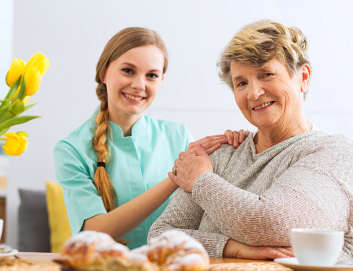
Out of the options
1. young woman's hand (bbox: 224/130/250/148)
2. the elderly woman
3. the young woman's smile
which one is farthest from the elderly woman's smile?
the young woman's smile

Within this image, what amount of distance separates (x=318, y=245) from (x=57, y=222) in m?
2.25

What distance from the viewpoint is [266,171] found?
44.9 inches

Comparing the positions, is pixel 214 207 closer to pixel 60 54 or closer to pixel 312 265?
pixel 312 265

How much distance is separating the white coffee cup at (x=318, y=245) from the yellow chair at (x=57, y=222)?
2175mm

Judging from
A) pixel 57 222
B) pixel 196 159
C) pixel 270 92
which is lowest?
pixel 57 222

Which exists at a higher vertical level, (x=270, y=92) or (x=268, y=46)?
(x=268, y=46)

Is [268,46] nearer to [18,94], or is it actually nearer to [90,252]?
[18,94]

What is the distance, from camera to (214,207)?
0.96 m

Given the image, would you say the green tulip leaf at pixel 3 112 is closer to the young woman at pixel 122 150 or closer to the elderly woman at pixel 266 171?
the elderly woman at pixel 266 171

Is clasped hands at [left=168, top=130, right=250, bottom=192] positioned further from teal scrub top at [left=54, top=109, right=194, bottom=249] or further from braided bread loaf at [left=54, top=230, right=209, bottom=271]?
braided bread loaf at [left=54, top=230, right=209, bottom=271]

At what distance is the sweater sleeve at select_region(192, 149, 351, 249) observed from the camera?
88cm

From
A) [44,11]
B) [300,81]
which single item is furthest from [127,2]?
[300,81]

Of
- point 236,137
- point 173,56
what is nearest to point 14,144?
point 236,137

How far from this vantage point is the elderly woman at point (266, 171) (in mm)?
906
